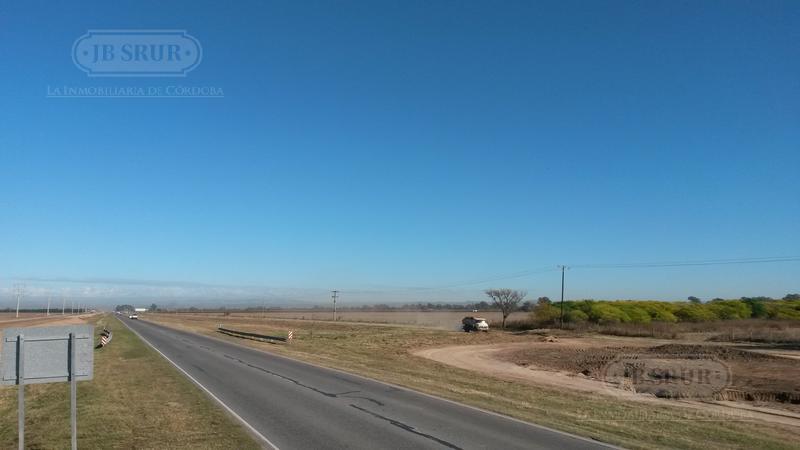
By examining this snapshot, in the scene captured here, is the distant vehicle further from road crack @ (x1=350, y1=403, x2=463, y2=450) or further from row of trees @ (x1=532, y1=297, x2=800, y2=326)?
road crack @ (x1=350, y1=403, x2=463, y2=450)

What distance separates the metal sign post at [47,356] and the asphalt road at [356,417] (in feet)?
12.1

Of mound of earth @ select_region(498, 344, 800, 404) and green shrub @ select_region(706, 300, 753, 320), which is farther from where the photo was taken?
green shrub @ select_region(706, 300, 753, 320)

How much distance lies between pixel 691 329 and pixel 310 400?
67778 millimetres

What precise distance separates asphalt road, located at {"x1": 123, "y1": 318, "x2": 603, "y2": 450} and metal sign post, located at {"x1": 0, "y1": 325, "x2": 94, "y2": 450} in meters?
3.69

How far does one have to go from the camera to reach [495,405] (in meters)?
16.8

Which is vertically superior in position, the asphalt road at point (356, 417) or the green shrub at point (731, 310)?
the asphalt road at point (356, 417)

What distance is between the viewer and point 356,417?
547 inches

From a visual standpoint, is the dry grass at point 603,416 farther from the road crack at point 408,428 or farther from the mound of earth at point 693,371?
the mound of earth at point 693,371

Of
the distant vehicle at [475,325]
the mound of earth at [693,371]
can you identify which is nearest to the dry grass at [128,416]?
the mound of earth at [693,371]

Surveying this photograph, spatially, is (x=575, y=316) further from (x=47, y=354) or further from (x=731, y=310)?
(x=47, y=354)

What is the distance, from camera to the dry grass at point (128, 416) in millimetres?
11516

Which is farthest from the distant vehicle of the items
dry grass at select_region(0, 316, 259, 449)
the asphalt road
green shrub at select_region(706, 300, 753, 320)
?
dry grass at select_region(0, 316, 259, 449)

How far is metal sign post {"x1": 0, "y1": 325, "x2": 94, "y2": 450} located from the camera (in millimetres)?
8523

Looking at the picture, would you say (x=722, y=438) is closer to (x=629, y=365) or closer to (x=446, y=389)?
(x=446, y=389)
